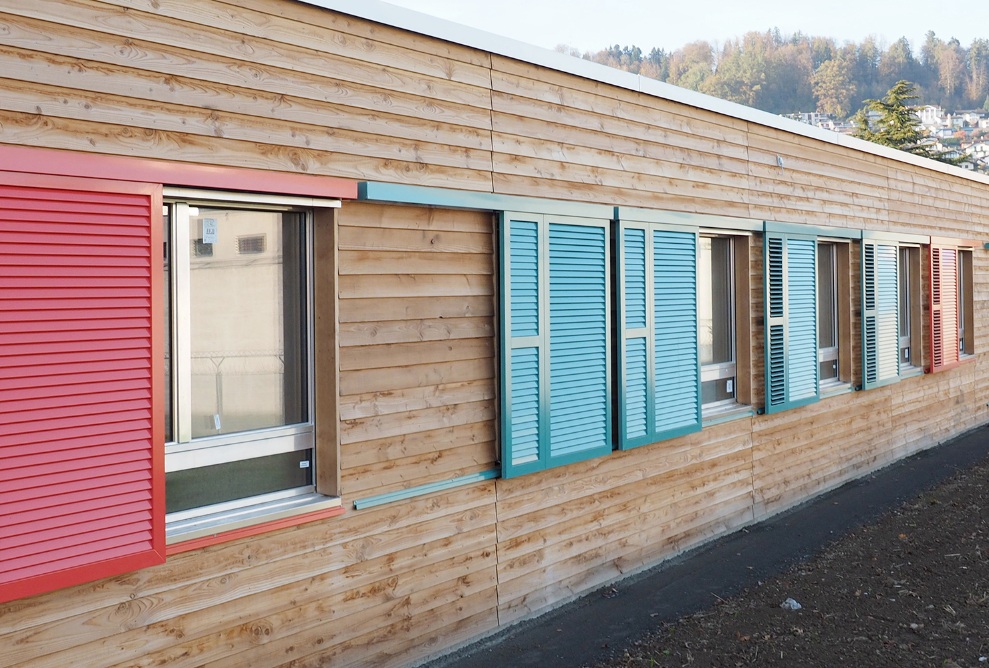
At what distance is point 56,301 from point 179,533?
3.61ft

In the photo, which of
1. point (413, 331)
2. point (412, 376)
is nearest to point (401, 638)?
point (412, 376)

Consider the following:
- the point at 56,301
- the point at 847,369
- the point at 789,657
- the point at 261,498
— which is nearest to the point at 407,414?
the point at 261,498

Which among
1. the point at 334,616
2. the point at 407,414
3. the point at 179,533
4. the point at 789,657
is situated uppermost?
the point at 407,414

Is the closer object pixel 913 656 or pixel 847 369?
pixel 913 656

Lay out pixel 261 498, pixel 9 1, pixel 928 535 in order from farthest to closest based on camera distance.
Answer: pixel 928 535
pixel 261 498
pixel 9 1

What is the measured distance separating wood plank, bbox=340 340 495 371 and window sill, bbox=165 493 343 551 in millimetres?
662

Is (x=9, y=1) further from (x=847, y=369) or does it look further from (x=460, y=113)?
(x=847, y=369)

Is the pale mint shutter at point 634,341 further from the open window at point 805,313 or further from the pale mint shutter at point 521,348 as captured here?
the open window at point 805,313

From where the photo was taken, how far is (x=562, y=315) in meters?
6.09

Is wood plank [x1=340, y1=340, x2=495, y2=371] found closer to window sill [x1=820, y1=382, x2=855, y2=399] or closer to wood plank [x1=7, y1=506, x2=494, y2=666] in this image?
wood plank [x1=7, y1=506, x2=494, y2=666]

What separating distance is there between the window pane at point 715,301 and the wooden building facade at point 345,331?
0.03 metres

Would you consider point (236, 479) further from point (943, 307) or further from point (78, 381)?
point (943, 307)

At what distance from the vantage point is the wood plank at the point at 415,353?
475 cm

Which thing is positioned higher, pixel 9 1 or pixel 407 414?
pixel 9 1
